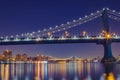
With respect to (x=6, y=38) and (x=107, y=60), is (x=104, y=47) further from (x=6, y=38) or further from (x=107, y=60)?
A: (x=6, y=38)

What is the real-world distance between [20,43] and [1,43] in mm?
3241

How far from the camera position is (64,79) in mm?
45438

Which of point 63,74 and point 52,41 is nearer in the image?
point 63,74

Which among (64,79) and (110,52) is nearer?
(64,79)

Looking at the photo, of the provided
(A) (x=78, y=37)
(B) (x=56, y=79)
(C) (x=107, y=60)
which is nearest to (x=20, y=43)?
(A) (x=78, y=37)

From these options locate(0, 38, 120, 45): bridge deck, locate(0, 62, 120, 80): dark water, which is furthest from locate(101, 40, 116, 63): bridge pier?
locate(0, 62, 120, 80): dark water

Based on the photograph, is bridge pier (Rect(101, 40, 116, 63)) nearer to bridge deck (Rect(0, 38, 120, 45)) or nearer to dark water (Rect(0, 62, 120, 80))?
bridge deck (Rect(0, 38, 120, 45))

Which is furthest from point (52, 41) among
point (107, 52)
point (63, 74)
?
point (63, 74)

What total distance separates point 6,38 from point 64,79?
1619 inches

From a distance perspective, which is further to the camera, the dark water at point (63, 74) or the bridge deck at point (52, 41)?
the bridge deck at point (52, 41)

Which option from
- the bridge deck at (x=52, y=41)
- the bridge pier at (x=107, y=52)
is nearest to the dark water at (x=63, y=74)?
the bridge pier at (x=107, y=52)

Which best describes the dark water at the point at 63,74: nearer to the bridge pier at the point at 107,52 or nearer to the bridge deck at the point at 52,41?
the bridge pier at the point at 107,52

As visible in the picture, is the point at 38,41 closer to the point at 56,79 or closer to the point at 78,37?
the point at 78,37

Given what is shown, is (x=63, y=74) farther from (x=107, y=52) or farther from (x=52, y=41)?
(x=52, y=41)
